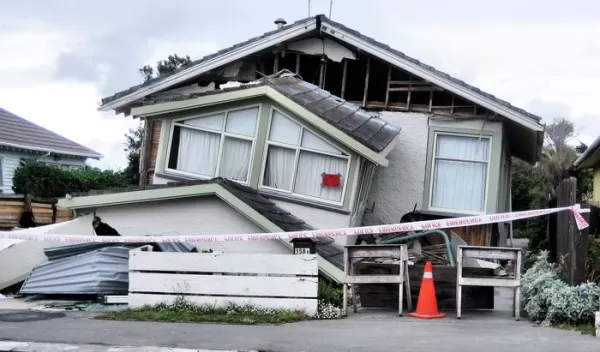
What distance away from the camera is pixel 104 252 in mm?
11094

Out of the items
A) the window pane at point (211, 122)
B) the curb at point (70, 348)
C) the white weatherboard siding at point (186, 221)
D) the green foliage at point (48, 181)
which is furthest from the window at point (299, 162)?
the green foliage at point (48, 181)

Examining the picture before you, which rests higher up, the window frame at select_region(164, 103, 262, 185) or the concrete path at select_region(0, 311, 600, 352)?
the window frame at select_region(164, 103, 262, 185)

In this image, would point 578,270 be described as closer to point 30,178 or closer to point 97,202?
point 97,202

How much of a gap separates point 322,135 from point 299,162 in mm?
733

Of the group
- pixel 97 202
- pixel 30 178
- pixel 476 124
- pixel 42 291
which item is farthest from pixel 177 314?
pixel 30 178

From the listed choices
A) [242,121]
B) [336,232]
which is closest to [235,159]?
[242,121]

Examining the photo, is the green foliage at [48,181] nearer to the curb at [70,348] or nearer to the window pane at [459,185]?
the window pane at [459,185]

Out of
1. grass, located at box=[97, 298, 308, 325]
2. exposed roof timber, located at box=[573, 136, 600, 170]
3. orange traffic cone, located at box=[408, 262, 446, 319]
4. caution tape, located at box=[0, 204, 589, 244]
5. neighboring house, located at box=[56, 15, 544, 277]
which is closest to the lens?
grass, located at box=[97, 298, 308, 325]

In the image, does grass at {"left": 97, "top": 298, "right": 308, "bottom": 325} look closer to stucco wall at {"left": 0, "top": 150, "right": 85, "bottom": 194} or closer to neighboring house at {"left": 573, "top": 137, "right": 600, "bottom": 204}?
neighboring house at {"left": 573, "top": 137, "right": 600, "bottom": 204}

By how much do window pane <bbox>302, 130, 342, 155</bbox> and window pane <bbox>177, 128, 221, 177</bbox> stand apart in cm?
177

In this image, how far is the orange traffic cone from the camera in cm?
948

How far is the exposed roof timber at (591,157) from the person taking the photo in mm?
18203

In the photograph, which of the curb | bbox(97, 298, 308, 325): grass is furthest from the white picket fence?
the curb

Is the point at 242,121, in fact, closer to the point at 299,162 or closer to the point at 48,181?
the point at 299,162
